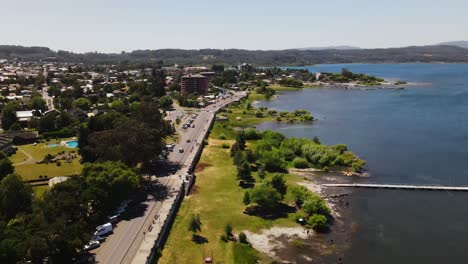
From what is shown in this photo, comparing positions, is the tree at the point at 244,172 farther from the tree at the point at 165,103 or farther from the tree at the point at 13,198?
the tree at the point at 165,103

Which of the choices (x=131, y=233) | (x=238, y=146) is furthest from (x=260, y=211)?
(x=238, y=146)

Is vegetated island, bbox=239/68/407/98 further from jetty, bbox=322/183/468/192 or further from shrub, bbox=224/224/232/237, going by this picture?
shrub, bbox=224/224/232/237

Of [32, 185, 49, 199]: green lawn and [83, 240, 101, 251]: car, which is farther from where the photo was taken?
[32, 185, 49, 199]: green lawn

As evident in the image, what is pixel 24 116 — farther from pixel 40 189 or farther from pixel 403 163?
pixel 403 163

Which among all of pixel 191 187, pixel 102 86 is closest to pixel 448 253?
pixel 191 187

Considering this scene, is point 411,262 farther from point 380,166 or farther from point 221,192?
point 380,166

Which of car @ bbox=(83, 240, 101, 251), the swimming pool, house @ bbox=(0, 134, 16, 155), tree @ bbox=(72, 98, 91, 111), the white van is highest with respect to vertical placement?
tree @ bbox=(72, 98, 91, 111)

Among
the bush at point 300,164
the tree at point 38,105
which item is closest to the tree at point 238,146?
the bush at point 300,164

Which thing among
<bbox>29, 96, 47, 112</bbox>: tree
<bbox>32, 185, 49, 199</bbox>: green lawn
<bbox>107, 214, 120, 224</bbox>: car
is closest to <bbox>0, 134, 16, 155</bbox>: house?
<bbox>32, 185, 49, 199</bbox>: green lawn
